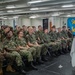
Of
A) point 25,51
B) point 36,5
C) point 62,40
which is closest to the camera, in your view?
point 25,51

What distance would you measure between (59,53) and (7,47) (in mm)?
2942

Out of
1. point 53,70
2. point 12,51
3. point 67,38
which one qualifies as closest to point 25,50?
point 12,51

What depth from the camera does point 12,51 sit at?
389 centimetres

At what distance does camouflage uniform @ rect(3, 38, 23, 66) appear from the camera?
3693 millimetres

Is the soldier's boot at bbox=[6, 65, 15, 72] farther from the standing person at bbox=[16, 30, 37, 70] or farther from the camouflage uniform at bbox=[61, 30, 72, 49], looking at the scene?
the camouflage uniform at bbox=[61, 30, 72, 49]

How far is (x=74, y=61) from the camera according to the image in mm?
3891

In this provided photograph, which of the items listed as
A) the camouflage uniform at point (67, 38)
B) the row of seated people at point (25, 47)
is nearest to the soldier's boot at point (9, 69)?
the row of seated people at point (25, 47)

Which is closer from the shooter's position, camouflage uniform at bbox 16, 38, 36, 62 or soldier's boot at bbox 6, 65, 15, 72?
soldier's boot at bbox 6, 65, 15, 72

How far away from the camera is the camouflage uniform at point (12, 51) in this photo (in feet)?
12.1

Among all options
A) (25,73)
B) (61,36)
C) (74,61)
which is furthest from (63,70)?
(61,36)

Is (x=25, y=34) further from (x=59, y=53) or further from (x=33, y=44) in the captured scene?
(x=59, y=53)

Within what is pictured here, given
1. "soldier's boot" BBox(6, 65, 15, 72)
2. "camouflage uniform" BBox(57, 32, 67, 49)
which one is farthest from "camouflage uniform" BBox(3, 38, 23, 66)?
"camouflage uniform" BBox(57, 32, 67, 49)

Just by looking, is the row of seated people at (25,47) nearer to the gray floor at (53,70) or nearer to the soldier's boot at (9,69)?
the soldier's boot at (9,69)

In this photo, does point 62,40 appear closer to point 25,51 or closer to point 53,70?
point 53,70
